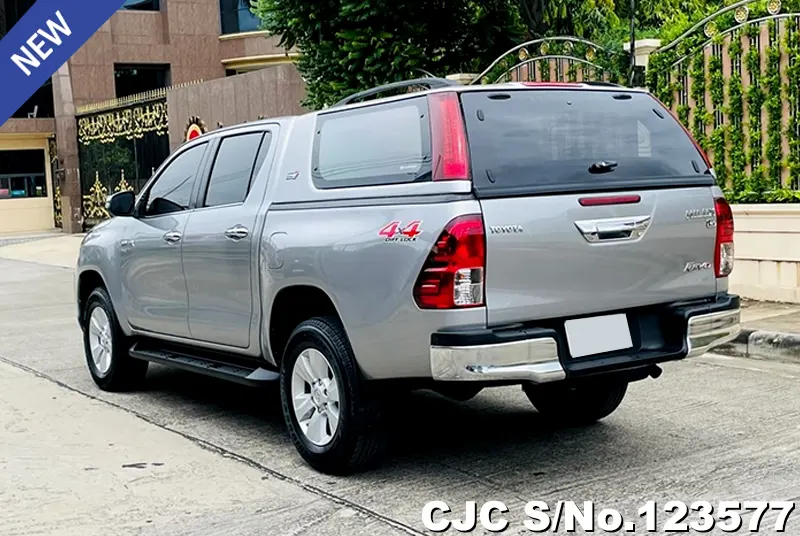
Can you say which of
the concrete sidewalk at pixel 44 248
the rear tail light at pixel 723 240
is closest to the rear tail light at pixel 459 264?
the rear tail light at pixel 723 240

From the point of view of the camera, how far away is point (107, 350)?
25.8 ft

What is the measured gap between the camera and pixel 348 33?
48.4 ft

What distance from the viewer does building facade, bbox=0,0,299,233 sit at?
29469 mm

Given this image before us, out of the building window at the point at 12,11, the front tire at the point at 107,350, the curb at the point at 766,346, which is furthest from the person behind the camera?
the building window at the point at 12,11

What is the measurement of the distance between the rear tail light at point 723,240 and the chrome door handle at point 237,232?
99.6 inches

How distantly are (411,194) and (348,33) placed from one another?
10.2 metres

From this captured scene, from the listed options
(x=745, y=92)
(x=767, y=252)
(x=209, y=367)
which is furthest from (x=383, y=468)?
(x=745, y=92)

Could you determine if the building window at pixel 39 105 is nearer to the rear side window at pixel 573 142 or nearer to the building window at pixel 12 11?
the building window at pixel 12 11

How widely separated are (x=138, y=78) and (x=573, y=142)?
1121 inches

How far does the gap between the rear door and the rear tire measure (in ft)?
3.43

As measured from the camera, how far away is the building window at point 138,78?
3162 centimetres

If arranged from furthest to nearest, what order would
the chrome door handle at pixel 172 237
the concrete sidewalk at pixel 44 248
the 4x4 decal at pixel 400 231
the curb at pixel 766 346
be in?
the concrete sidewalk at pixel 44 248 → the curb at pixel 766 346 → the chrome door handle at pixel 172 237 → the 4x4 decal at pixel 400 231

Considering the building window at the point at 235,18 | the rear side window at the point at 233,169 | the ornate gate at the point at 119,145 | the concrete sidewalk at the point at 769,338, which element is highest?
the building window at the point at 235,18

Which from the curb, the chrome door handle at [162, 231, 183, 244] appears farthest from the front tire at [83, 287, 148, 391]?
the curb
